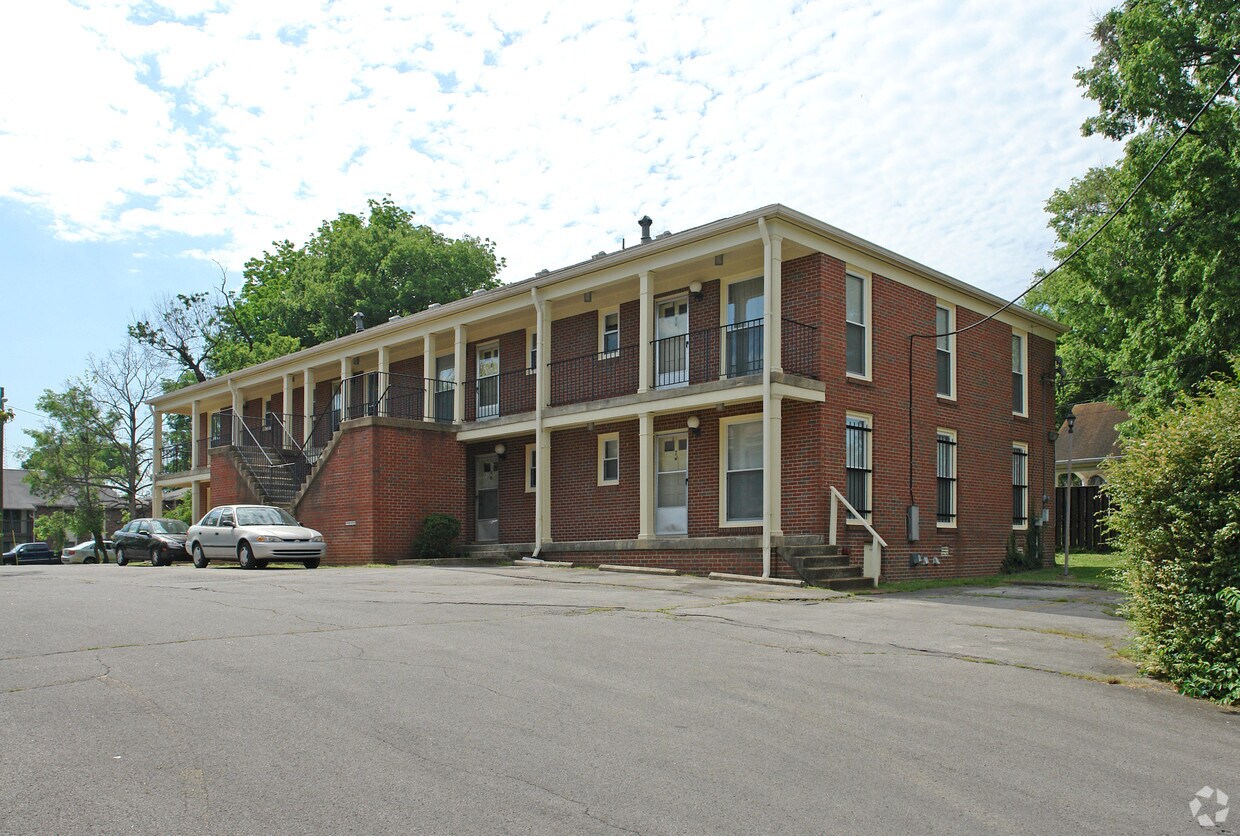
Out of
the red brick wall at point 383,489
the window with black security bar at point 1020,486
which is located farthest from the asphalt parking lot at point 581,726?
the window with black security bar at point 1020,486

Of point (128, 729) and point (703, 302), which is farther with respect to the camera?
point (703, 302)

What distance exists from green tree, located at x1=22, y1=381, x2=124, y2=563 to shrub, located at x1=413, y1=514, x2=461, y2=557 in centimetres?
3738

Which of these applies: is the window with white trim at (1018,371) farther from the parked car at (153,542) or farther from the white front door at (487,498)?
the parked car at (153,542)

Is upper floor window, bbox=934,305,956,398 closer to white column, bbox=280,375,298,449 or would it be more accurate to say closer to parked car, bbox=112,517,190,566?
white column, bbox=280,375,298,449

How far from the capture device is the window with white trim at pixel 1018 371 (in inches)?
925

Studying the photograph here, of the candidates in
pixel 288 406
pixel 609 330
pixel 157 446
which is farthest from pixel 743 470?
pixel 157 446

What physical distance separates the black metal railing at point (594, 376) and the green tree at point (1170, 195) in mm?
11982

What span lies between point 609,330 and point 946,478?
7.70 m

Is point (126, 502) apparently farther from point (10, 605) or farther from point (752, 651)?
point (752, 651)

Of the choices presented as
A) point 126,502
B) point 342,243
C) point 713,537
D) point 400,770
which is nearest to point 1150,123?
point 713,537

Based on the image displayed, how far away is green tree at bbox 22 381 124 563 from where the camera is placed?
174 ft

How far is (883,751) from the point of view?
5988mm

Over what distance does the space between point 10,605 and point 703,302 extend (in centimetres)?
1261

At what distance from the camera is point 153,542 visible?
26703 millimetres
